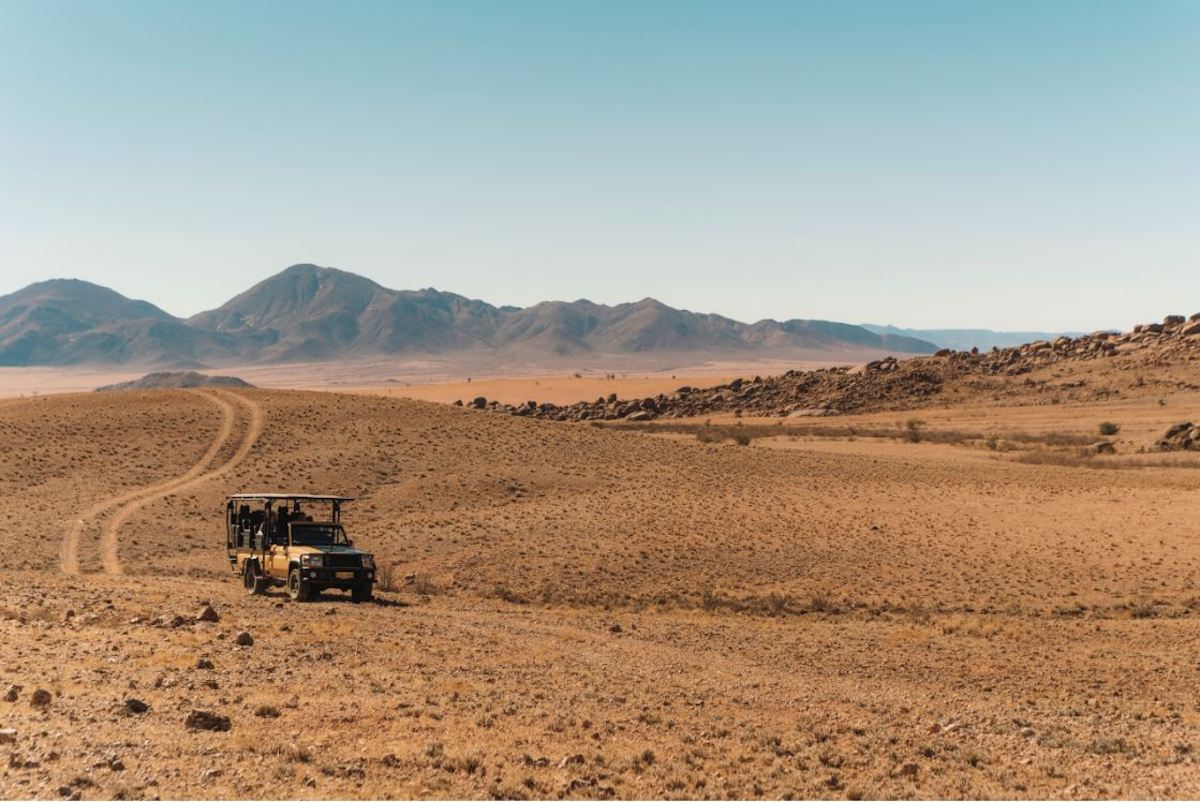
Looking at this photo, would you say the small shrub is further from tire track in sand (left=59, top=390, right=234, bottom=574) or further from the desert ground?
tire track in sand (left=59, top=390, right=234, bottom=574)

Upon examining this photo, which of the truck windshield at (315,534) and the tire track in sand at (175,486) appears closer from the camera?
the truck windshield at (315,534)

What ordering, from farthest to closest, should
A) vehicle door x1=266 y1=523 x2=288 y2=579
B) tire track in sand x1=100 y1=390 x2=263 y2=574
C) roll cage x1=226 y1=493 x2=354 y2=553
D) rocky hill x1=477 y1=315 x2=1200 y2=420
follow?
rocky hill x1=477 y1=315 x2=1200 y2=420, tire track in sand x1=100 y1=390 x2=263 y2=574, roll cage x1=226 y1=493 x2=354 y2=553, vehicle door x1=266 y1=523 x2=288 y2=579

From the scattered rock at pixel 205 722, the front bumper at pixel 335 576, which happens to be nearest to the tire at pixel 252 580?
the front bumper at pixel 335 576

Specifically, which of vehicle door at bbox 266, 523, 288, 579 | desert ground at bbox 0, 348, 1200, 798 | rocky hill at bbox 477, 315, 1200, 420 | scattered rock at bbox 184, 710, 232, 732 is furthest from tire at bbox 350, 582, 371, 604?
rocky hill at bbox 477, 315, 1200, 420

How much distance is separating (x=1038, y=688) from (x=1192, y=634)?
6.84m

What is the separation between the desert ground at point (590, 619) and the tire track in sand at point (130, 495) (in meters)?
0.21

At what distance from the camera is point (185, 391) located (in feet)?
214

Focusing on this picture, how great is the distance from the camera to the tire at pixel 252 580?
85.1 ft

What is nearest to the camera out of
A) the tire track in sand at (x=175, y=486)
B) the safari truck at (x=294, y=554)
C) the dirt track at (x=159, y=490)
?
the safari truck at (x=294, y=554)

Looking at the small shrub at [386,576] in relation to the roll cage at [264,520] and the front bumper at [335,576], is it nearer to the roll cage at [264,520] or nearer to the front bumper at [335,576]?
the roll cage at [264,520]

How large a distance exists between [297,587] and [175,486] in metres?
22.0

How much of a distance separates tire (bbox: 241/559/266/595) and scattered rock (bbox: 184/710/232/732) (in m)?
13.4

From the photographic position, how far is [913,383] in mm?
97812

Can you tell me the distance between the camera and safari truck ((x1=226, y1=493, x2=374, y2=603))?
2450cm
